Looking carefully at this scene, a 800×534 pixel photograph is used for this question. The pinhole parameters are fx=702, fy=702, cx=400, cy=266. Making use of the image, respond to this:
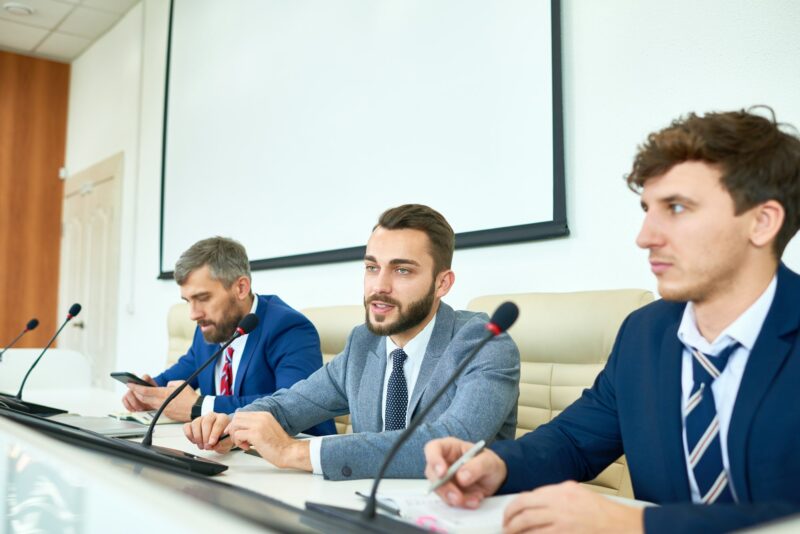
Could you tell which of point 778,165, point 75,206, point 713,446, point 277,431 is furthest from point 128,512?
point 75,206

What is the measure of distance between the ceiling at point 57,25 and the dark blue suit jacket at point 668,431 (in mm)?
5342

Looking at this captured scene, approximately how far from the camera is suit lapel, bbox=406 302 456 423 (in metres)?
1.70

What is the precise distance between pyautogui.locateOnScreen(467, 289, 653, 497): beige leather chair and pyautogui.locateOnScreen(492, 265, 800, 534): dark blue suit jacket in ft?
1.23

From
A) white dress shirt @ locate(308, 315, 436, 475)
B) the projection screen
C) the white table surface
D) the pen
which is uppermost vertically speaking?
the projection screen

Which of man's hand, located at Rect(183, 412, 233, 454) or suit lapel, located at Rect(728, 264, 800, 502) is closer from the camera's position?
suit lapel, located at Rect(728, 264, 800, 502)

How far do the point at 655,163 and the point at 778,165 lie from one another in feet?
0.68

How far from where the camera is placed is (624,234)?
222 cm

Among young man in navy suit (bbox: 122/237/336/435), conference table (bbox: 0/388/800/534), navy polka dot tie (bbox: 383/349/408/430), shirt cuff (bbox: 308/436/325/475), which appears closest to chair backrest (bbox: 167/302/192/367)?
young man in navy suit (bbox: 122/237/336/435)

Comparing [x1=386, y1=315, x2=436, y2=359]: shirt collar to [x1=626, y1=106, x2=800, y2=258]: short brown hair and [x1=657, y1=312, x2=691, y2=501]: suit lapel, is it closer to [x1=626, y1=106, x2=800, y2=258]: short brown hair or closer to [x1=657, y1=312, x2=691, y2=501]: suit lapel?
[x1=657, y1=312, x2=691, y2=501]: suit lapel

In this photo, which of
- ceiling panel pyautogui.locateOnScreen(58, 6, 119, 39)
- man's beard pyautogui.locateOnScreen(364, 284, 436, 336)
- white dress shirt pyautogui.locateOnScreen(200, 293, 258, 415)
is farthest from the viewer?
ceiling panel pyautogui.locateOnScreen(58, 6, 119, 39)

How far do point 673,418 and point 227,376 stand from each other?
1779mm

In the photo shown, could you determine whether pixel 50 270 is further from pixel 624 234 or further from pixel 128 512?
pixel 128 512

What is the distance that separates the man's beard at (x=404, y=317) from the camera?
5.94 ft

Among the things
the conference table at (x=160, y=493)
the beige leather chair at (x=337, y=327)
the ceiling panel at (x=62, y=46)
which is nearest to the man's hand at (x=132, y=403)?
the conference table at (x=160, y=493)
